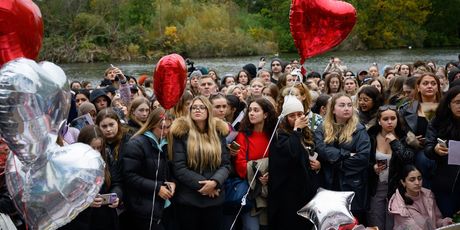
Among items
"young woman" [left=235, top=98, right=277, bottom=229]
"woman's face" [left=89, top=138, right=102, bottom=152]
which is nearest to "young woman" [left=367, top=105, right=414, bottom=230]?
"young woman" [left=235, top=98, right=277, bottom=229]

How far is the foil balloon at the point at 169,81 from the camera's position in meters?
4.01

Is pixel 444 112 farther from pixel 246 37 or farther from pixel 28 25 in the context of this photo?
pixel 246 37

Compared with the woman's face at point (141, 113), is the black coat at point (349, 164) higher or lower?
lower

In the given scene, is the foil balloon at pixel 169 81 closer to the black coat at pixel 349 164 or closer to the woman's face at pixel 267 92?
the black coat at pixel 349 164

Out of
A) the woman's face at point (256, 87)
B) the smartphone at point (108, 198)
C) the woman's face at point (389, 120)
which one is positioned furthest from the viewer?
the woman's face at point (256, 87)

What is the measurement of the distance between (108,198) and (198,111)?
0.90 metres

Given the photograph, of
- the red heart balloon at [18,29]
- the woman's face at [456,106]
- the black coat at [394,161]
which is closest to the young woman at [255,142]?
the black coat at [394,161]

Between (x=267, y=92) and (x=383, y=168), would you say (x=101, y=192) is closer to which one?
(x=383, y=168)

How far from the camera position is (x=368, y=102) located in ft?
16.1

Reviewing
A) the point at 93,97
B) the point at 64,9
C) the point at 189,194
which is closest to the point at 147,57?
the point at 64,9

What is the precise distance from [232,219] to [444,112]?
68.5 inches

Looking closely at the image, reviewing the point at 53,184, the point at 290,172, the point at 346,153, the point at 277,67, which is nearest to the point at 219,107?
the point at 290,172

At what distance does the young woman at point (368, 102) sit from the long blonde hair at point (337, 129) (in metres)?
0.61

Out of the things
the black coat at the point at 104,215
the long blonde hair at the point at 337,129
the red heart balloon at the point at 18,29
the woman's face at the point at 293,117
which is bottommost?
the black coat at the point at 104,215
